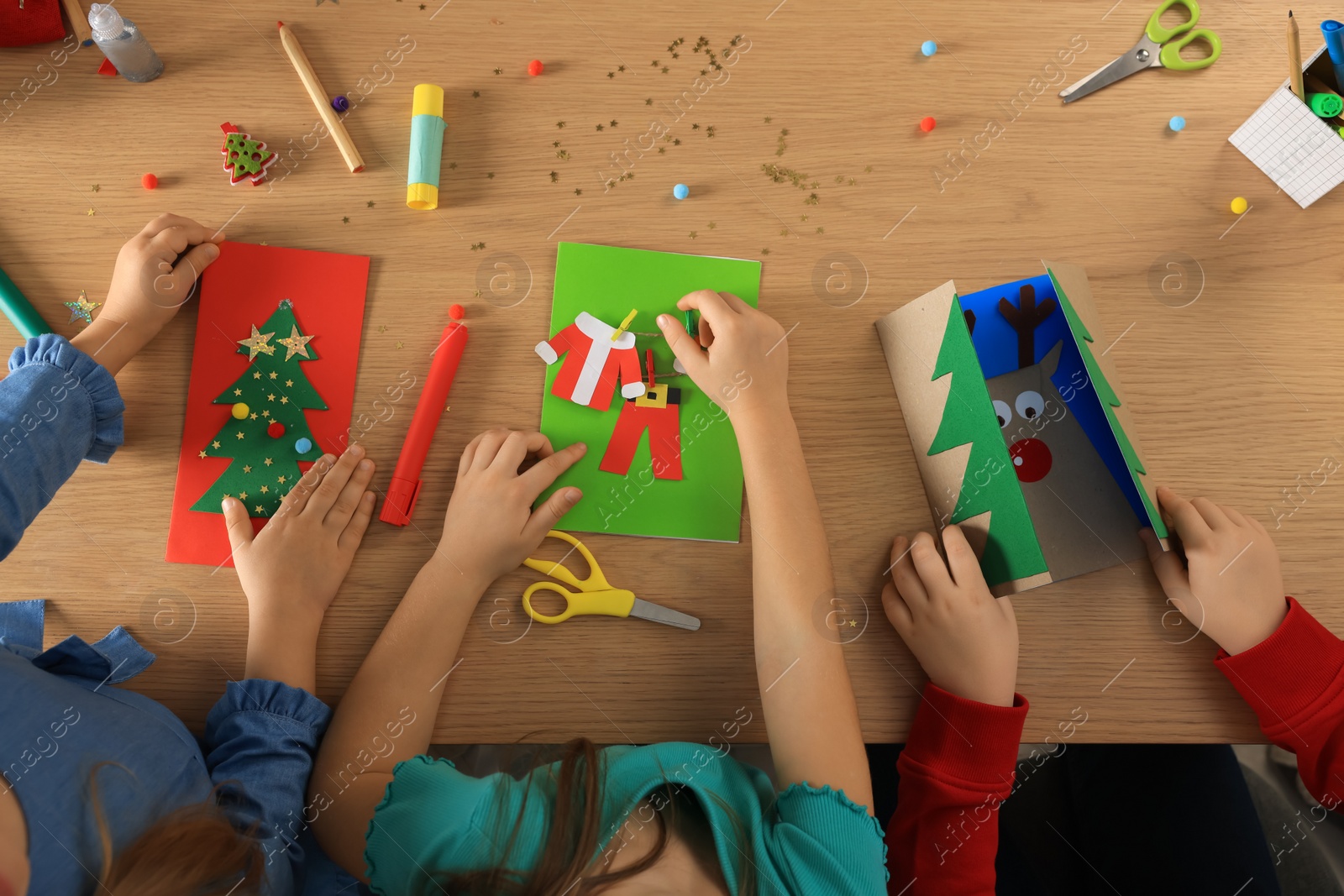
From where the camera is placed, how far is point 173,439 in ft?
2.57

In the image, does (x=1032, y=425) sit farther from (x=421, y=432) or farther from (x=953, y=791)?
(x=421, y=432)

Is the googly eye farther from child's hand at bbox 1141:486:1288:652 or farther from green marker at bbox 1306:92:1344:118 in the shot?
green marker at bbox 1306:92:1344:118

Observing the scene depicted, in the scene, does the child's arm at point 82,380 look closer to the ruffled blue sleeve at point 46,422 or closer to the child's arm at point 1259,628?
the ruffled blue sleeve at point 46,422

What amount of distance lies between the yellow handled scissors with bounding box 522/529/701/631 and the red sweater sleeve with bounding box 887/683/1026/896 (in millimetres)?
272

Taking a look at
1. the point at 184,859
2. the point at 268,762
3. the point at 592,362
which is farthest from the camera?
the point at 592,362

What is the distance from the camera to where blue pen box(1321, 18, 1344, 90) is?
80 centimetres

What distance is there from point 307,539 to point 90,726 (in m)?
0.24

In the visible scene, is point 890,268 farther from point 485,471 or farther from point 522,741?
point 522,741

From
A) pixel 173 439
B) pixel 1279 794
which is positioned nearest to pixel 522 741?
pixel 173 439

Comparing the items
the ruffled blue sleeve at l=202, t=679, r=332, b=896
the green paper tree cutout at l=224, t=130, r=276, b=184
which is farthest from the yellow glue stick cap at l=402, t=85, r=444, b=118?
the ruffled blue sleeve at l=202, t=679, r=332, b=896

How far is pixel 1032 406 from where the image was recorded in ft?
2.72

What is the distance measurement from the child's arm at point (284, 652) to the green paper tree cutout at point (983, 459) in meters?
0.59

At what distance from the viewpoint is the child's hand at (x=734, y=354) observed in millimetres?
792

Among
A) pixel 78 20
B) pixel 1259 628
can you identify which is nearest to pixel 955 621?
pixel 1259 628
